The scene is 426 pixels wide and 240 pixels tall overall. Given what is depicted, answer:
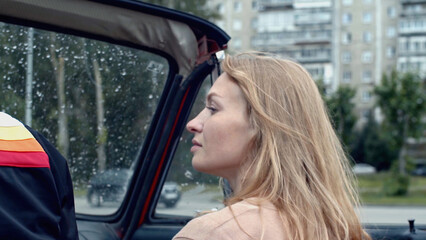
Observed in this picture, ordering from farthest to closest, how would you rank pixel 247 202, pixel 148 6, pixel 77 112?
pixel 77 112 < pixel 148 6 < pixel 247 202

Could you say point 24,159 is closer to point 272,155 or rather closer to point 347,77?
point 272,155

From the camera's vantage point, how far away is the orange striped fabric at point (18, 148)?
3.84 ft

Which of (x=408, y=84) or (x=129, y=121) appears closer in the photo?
(x=129, y=121)

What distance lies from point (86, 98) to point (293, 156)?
1.51 m

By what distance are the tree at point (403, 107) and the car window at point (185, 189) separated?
22.0 m

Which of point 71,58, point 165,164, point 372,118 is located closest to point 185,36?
point 71,58

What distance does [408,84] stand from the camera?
79.3 feet

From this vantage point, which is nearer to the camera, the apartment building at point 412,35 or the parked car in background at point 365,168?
the parked car in background at point 365,168

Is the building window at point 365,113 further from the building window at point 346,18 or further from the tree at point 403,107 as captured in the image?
the tree at point 403,107

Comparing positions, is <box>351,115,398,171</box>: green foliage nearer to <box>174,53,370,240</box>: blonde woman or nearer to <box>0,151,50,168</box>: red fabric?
<box>174,53,370,240</box>: blonde woman

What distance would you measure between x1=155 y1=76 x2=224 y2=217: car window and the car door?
0.02m

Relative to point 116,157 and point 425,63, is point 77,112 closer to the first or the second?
point 116,157

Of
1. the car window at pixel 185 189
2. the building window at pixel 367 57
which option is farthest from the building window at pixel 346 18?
the car window at pixel 185 189

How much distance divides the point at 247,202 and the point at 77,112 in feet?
5.00
